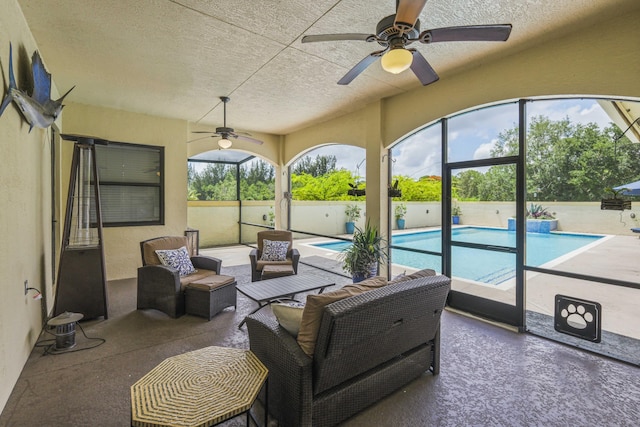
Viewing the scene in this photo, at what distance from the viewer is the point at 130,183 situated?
5637 mm

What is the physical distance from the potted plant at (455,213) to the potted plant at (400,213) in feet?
3.55

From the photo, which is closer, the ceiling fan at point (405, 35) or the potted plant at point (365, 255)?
the ceiling fan at point (405, 35)

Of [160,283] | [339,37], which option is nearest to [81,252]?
[160,283]

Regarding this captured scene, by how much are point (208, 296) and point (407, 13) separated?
10.9 ft

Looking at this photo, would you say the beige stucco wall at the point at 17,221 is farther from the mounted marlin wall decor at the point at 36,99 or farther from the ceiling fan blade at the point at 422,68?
the ceiling fan blade at the point at 422,68

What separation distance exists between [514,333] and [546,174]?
1803 mm

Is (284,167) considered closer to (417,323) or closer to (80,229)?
(80,229)

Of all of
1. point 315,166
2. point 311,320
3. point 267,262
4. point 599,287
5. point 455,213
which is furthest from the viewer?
point 315,166

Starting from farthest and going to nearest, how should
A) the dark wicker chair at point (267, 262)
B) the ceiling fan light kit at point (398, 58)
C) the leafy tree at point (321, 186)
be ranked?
the leafy tree at point (321, 186), the dark wicker chair at point (267, 262), the ceiling fan light kit at point (398, 58)

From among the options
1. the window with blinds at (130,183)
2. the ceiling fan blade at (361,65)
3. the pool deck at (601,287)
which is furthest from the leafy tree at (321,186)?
the ceiling fan blade at (361,65)

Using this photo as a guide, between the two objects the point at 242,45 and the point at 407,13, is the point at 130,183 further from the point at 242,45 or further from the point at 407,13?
the point at 407,13

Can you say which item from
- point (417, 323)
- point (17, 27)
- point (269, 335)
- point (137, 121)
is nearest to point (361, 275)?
point (417, 323)

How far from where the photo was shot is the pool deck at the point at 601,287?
304 cm

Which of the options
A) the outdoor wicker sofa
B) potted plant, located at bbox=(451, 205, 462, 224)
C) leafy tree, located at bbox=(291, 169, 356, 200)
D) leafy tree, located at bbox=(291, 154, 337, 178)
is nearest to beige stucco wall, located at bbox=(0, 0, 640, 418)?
potted plant, located at bbox=(451, 205, 462, 224)
